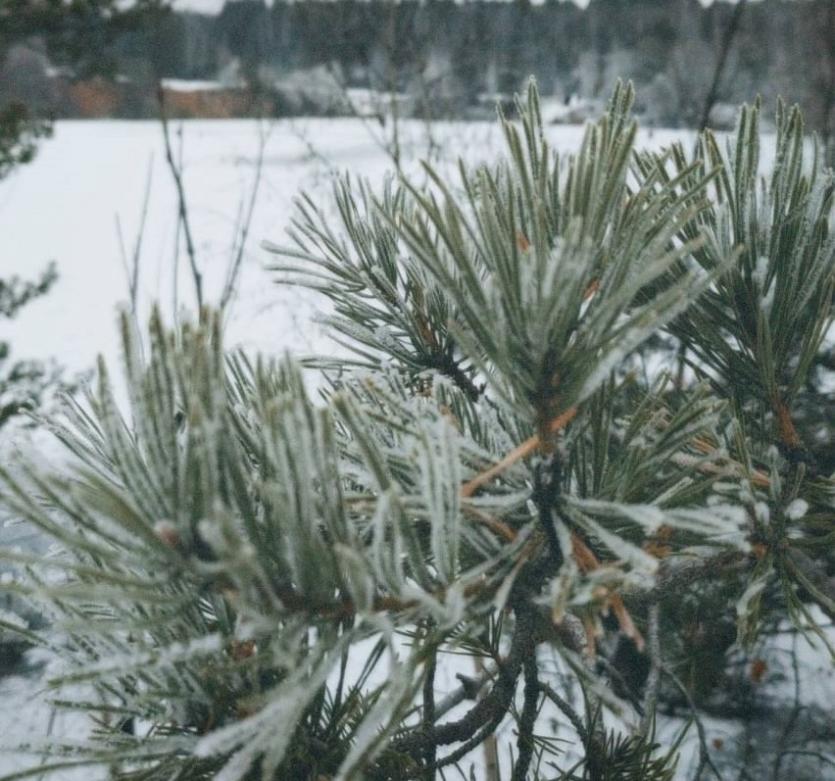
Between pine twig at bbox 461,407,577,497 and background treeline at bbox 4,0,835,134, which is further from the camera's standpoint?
background treeline at bbox 4,0,835,134

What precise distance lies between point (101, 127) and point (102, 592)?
22.4 meters

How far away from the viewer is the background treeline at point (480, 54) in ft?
16.7

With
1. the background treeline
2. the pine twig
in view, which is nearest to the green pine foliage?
the pine twig

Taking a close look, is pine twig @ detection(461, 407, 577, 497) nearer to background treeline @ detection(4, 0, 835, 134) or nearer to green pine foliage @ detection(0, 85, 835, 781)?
green pine foliage @ detection(0, 85, 835, 781)

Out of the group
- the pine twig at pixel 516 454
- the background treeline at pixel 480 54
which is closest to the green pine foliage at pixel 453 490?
the pine twig at pixel 516 454

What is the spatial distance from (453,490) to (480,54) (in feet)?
24.3

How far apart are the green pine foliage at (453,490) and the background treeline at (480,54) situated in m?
0.33

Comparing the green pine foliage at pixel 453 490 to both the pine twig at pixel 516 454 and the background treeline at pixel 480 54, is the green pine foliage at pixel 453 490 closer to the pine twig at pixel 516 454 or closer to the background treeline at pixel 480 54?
the pine twig at pixel 516 454

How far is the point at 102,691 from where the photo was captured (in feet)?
1.72

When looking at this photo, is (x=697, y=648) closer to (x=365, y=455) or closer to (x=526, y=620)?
(x=526, y=620)

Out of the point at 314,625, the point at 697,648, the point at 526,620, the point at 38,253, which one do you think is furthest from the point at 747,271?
the point at 38,253

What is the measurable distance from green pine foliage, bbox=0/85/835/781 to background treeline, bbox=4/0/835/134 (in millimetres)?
331

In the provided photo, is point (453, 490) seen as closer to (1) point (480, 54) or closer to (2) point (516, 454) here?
(2) point (516, 454)

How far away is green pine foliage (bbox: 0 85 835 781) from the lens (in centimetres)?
37
